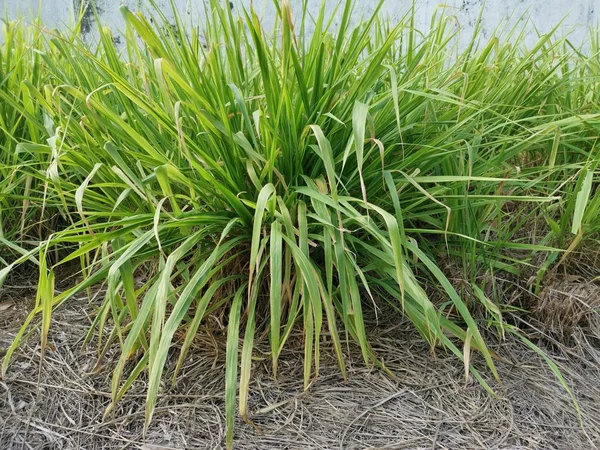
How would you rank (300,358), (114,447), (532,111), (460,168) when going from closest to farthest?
(114,447) → (300,358) → (460,168) → (532,111)

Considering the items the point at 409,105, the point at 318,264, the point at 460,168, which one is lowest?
the point at 318,264

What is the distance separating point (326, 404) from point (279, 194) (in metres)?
0.41

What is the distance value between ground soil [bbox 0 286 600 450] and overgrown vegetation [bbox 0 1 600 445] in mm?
54

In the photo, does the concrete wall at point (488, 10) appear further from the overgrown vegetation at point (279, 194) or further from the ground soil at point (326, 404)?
the ground soil at point (326, 404)

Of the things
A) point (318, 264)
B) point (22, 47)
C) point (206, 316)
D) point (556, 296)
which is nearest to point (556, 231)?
point (556, 296)

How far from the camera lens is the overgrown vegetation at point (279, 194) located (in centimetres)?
102

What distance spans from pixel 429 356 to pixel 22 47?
4.27 feet

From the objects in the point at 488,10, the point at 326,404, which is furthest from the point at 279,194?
the point at 488,10

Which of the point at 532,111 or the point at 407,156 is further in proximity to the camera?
the point at 532,111

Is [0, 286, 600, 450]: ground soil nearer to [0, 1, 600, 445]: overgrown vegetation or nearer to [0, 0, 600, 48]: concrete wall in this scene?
[0, 1, 600, 445]: overgrown vegetation

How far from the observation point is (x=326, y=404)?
1.11 m

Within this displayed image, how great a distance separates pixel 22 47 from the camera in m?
1.59

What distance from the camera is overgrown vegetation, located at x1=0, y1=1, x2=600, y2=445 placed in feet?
3.36

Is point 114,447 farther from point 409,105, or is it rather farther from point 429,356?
point 409,105
